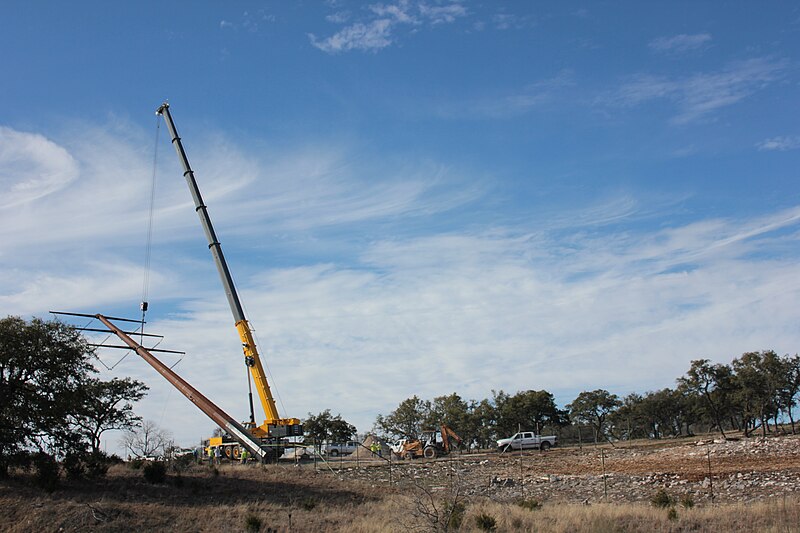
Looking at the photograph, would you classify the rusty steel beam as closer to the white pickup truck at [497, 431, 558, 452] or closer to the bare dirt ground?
the bare dirt ground

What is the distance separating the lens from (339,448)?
194ft

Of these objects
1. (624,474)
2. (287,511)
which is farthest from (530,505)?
(624,474)

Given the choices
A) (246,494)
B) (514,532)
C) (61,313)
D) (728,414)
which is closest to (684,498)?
(514,532)

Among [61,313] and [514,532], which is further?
[61,313]

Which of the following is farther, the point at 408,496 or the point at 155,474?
the point at 155,474

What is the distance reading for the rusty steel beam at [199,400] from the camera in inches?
1530

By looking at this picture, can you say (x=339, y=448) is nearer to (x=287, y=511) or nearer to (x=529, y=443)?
(x=529, y=443)

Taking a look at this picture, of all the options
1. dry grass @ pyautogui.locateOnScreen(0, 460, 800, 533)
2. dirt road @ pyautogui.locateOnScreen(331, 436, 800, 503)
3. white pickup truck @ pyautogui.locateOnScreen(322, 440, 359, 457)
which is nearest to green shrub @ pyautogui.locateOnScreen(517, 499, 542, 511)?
dry grass @ pyautogui.locateOnScreen(0, 460, 800, 533)

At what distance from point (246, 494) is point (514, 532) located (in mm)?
14301

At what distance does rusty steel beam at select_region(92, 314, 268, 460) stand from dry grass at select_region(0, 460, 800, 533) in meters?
5.29

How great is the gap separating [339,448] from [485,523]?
4007 cm

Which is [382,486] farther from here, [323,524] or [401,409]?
[401,409]

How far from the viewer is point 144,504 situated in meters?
26.4

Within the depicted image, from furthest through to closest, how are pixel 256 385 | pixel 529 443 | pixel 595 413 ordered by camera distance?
pixel 595 413 < pixel 529 443 < pixel 256 385
